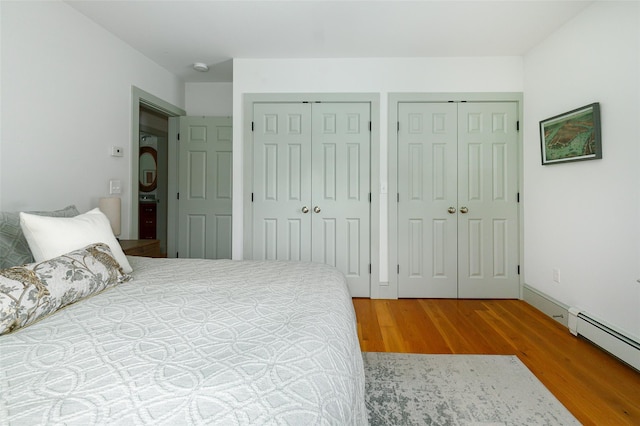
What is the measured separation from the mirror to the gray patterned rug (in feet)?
15.6

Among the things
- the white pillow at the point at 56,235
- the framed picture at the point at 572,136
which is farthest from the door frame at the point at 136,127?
the framed picture at the point at 572,136

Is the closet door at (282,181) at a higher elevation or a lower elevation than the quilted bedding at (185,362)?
higher

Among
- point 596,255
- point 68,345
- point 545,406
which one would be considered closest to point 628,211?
point 596,255

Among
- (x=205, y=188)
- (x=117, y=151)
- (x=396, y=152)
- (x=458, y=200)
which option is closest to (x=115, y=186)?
(x=117, y=151)

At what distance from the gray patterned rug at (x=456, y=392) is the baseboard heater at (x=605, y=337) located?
25.4 inches

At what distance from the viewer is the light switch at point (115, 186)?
8.79 feet

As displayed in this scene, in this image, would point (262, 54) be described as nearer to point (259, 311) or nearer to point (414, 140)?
point (414, 140)

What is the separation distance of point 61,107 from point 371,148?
2.67m

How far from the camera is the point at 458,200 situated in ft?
10.0

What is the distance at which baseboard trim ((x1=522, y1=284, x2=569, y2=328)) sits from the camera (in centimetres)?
239

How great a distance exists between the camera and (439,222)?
307cm

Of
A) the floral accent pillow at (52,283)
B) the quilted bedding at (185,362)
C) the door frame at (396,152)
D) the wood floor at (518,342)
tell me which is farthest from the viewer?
the door frame at (396,152)

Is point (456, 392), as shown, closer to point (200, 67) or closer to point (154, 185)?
point (200, 67)

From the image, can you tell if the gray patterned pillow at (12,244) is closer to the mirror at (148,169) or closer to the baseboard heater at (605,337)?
the baseboard heater at (605,337)
